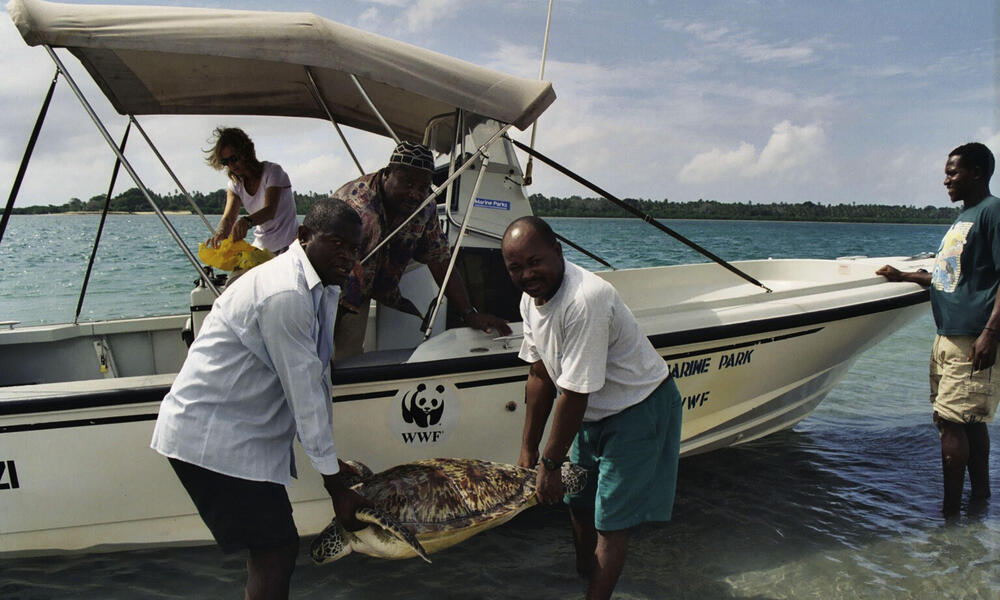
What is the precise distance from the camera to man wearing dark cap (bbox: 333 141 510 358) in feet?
10.8

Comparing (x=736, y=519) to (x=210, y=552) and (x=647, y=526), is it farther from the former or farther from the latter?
(x=210, y=552)

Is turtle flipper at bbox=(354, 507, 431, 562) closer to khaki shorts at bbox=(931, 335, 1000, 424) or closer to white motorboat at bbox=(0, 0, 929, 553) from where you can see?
white motorboat at bbox=(0, 0, 929, 553)

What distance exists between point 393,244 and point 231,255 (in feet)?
2.75

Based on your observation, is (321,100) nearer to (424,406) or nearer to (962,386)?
(424,406)

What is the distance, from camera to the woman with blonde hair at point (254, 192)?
3961mm

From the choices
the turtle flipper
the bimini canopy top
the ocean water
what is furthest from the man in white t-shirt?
the bimini canopy top

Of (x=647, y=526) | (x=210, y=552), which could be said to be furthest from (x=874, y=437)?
(x=210, y=552)

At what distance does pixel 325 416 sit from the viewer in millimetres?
2170

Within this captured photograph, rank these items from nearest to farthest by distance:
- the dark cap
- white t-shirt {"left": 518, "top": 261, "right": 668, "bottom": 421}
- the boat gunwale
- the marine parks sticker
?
white t-shirt {"left": 518, "top": 261, "right": 668, "bottom": 421} < the boat gunwale < the dark cap < the marine parks sticker

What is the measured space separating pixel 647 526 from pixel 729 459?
1.44 meters

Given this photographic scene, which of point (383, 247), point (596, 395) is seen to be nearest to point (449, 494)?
point (596, 395)

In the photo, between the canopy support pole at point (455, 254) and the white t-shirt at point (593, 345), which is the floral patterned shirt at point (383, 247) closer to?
the canopy support pole at point (455, 254)

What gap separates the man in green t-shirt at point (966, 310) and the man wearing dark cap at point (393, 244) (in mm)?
2519

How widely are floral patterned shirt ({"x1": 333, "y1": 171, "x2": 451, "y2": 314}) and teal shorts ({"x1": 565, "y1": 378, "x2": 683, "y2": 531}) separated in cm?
138
